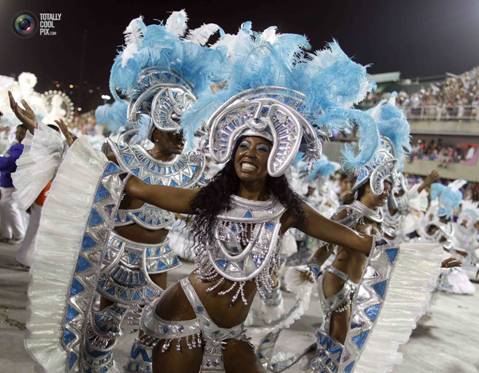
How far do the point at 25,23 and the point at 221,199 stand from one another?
425 centimetres

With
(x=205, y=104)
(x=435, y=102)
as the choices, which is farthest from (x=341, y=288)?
(x=435, y=102)

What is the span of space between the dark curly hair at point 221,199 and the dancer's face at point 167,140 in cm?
126

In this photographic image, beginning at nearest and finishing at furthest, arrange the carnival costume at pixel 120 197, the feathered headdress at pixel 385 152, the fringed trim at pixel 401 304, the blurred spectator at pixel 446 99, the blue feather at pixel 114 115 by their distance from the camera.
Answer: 1. the carnival costume at pixel 120 197
2. the fringed trim at pixel 401 304
3. the feathered headdress at pixel 385 152
4. the blue feather at pixel 114 115
5. the blurred spectator at pixel 446 99

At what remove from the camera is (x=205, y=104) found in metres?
2.55

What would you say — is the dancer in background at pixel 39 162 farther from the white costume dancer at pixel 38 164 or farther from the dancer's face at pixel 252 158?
the dancer's face at pixel 252 158

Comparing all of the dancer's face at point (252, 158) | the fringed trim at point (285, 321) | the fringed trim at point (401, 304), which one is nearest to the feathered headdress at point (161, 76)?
the dancer's face at point (252, 158)

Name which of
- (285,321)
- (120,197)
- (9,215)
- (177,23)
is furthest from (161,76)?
(9,215)

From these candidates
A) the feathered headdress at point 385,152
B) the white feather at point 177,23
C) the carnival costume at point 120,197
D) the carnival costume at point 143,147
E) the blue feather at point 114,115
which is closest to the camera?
the carnival costume at point 120,197

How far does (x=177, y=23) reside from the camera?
4016mm

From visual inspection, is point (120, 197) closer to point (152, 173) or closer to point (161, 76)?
point (152, 173)

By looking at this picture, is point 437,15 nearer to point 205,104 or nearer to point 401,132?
point 401,132

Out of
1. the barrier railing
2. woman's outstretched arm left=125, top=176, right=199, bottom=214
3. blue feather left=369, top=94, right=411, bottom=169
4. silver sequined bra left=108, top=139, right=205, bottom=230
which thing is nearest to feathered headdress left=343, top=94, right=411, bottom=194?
blue feather left=369, top=94, right=411, bottom=169

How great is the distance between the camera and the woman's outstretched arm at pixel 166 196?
2.40 meters

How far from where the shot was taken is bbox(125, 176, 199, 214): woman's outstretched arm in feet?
7.87
